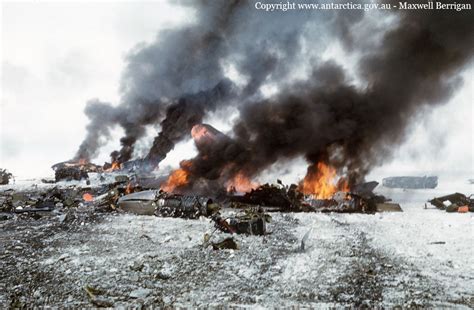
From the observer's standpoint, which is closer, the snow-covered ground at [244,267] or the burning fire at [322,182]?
the snow-covered ground at [244,267]

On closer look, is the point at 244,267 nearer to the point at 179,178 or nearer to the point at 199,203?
the point at 199,203

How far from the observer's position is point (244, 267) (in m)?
5.86

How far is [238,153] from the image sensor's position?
62.7ft

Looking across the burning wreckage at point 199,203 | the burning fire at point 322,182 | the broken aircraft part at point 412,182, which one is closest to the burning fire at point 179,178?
the burning wreckage at point 199,203

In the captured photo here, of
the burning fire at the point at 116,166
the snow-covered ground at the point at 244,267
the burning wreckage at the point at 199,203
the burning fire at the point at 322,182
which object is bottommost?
the snow-covered ground at the point at 244,267

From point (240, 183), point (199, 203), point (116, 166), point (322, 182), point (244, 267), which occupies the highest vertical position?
point (116, 166)

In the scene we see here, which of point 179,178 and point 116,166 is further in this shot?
point 116,166

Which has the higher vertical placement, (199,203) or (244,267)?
(199,203)

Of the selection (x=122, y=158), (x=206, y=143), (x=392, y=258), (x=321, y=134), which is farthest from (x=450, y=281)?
(x=122, y=158)

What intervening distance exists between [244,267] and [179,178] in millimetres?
12858

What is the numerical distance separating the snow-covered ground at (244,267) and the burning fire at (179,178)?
8203 millimetres

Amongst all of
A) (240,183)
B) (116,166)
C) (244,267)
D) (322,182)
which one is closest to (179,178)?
(240,183)

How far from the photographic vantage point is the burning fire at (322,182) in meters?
16.9

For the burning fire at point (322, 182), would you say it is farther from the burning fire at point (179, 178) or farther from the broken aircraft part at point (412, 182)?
the broken aircraft part at point (412, 182)
